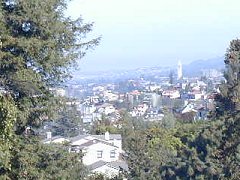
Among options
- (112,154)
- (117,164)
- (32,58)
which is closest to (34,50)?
(32,58)

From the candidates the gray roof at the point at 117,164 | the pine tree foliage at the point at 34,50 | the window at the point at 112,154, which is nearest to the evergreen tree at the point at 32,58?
the pine tree foliage at the point at 34,50

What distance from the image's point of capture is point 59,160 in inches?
432

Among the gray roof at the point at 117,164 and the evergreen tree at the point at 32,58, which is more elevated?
the evergreen tree at the point at 32,58

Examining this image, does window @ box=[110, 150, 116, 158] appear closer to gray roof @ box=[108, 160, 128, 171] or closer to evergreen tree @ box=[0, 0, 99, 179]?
gray roof @ box=[108, 160, 128, 171]

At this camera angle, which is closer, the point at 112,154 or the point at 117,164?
the point at 117,164

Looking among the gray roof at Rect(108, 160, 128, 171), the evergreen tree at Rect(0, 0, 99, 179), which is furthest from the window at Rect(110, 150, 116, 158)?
Result: the evergreen tree at Rect(0, 0, 99, 179)

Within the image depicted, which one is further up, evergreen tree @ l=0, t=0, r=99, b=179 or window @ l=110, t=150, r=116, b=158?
evergreen tree @ l=0, t=0, r=99, b=179

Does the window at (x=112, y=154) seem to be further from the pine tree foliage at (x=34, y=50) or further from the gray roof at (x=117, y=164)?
the pine tree foliage at (x=34, y=50)

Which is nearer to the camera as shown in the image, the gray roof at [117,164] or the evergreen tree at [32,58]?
the evergreen tree at [32,58]

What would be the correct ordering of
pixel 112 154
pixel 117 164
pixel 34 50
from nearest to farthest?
1. pixel 34 50
2. pixel 117 164
3. pixel 112 154

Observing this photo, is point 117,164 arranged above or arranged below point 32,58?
below

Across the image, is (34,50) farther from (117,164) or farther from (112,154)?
(112,154)

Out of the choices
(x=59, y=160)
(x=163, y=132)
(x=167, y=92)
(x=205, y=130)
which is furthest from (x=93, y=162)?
(x=167, y=92)

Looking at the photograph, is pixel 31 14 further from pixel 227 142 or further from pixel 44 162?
pixel 227 142
